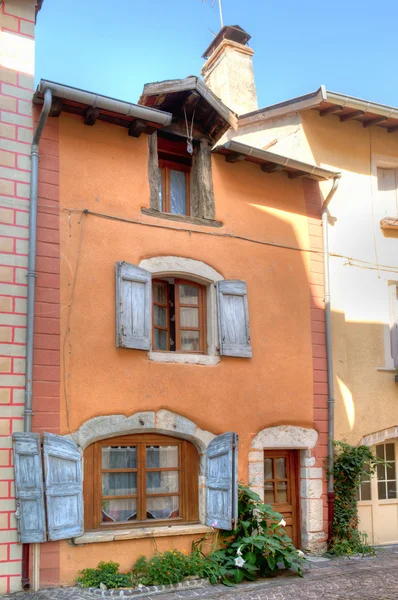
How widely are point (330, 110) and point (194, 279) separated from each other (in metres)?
3.95

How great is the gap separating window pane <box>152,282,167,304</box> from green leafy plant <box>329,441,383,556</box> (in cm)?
331

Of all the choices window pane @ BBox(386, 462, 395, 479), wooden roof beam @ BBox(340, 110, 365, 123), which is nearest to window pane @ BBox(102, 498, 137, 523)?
window pane @ BBox(386, 462, 395, 479)

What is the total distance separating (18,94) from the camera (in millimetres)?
7723

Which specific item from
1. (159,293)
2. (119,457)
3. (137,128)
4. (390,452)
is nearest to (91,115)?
(137,128)

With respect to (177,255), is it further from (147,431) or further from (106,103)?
(147,431)

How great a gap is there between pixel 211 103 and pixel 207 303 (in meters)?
2.73

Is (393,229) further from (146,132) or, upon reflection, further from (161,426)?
(161,426)

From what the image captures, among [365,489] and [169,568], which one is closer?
[169,568]

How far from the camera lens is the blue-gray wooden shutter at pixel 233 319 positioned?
8531 mm

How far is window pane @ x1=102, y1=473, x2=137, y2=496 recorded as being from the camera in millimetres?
7613

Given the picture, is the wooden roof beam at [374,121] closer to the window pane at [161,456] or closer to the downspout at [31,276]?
the downspout at [31,276]

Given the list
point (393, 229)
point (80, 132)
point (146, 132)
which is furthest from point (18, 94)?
point (393, 229)

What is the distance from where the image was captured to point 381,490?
32.9ft

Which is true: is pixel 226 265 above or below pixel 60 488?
above
